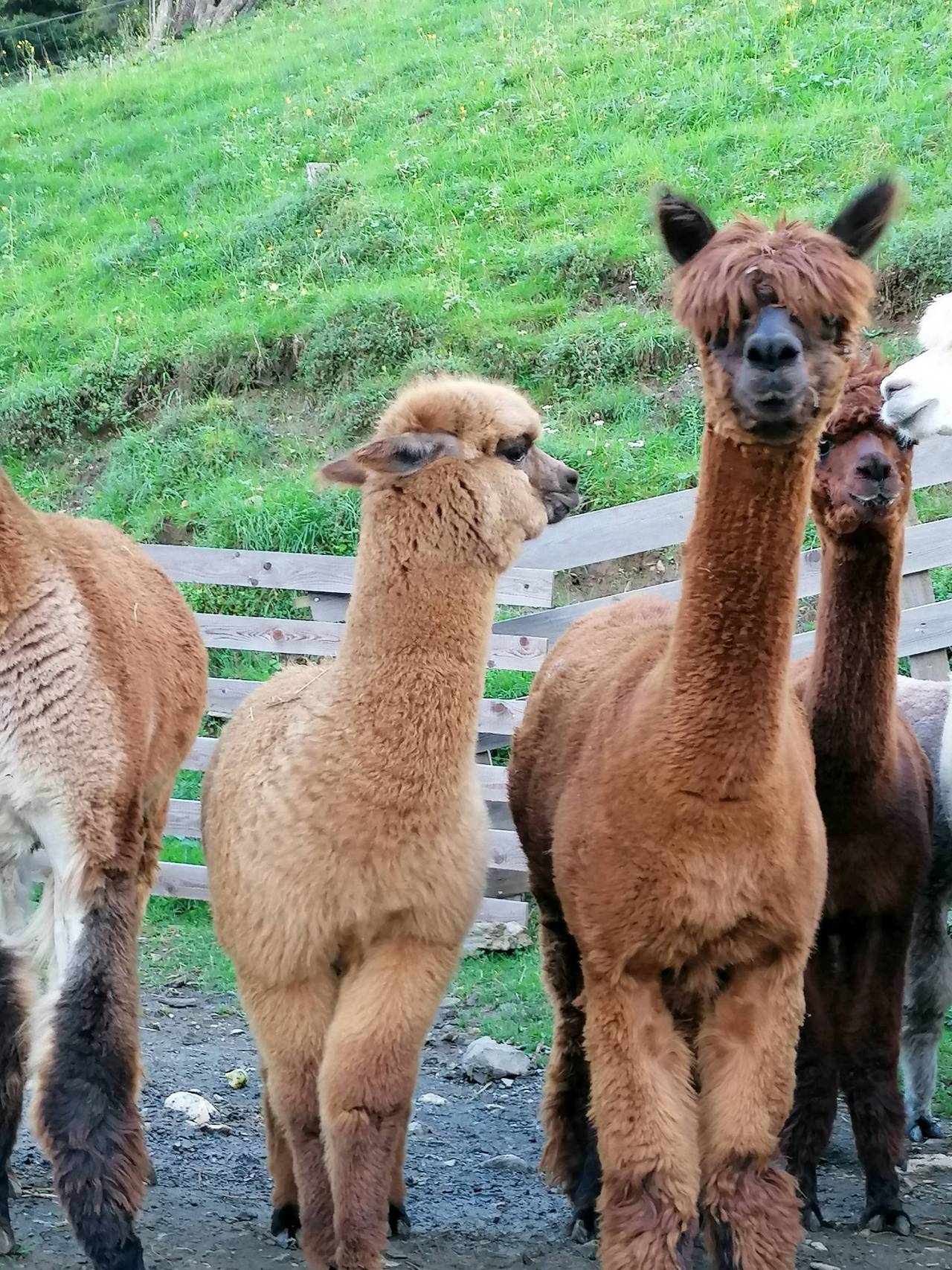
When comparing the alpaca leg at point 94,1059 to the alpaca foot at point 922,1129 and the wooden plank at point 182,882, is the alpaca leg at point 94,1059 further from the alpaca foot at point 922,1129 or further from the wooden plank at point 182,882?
the wooden plank at point 182,882

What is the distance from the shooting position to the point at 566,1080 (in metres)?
4.38

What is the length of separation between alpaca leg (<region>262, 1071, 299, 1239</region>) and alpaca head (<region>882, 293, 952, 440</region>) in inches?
102

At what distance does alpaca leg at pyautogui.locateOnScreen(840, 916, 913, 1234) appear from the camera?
13.4ft

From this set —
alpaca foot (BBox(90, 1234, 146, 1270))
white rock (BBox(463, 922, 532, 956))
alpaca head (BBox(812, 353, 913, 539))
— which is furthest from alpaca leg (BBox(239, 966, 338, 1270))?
white rock (BBox(463, 922, 532, 956))

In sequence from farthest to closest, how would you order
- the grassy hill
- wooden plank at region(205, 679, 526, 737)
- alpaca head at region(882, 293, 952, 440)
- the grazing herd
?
the grassy hill < wooden plank at region(205, 679, 526, 737) < alpaca head at region(882, 293, 952, 440) < the grazing herd

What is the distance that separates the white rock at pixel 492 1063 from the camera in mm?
5480

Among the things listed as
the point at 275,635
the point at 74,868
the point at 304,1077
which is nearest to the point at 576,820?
the point at 304,1077

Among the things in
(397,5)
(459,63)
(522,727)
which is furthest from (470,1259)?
(397,5)

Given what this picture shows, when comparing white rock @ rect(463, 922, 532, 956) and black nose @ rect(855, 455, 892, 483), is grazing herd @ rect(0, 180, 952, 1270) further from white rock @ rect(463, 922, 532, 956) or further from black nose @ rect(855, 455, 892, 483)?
white rock @ rect(463, 922, 532, 956)

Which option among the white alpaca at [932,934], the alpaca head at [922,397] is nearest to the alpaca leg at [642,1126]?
the white alpaca at [932,934]

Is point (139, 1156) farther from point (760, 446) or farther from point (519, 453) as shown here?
point (760, 446)

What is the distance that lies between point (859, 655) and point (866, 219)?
49.9 inches

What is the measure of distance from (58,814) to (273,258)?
28.7ft

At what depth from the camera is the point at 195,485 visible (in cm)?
976
